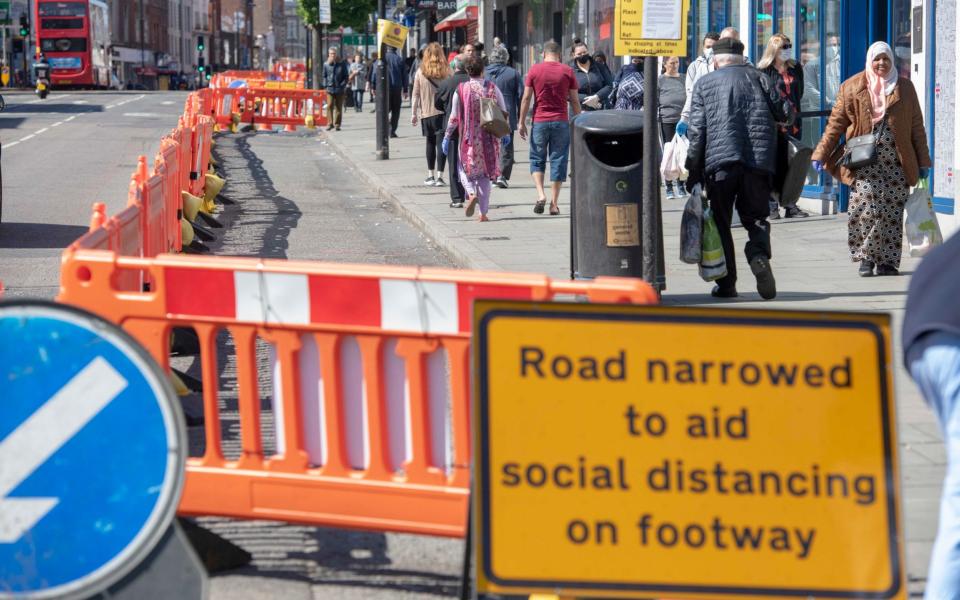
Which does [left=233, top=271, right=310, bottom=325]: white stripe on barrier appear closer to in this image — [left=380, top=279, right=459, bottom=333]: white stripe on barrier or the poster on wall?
[left=380, top=279, right=459, bottom=333]: white stripe on barrier

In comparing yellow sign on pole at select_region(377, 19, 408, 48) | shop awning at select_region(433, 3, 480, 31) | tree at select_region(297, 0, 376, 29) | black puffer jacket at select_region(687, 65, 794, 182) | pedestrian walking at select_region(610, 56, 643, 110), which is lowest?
black puffer jacket at select_region(687, 65, 794, 182)

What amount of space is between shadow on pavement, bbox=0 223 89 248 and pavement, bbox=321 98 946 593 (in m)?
3.38

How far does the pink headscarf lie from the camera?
10398mm

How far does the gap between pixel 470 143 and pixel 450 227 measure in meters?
0.95

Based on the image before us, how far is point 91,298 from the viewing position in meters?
4.62

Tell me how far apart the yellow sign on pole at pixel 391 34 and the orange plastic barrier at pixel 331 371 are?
2022 cm

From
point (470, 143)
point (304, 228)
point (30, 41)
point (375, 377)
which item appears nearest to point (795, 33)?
point (470, 143)

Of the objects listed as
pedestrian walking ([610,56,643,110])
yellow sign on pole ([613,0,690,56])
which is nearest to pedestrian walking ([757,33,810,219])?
pedestrian walking ([610,56,643,110])

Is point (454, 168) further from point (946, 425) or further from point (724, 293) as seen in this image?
point (946, 425)

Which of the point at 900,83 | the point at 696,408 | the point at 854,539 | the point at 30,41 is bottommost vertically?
the point at 854,539

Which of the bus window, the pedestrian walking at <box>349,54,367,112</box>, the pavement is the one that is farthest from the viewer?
the bus window

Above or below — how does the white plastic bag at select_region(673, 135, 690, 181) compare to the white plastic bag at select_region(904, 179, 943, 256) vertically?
above

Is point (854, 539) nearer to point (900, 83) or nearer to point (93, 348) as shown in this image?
point (93, 348)

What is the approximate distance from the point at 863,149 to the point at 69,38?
60.2 m
